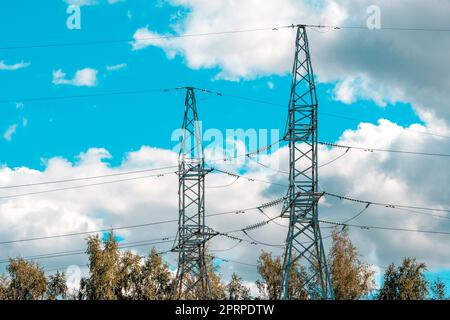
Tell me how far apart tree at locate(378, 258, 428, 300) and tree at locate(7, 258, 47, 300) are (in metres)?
50.3

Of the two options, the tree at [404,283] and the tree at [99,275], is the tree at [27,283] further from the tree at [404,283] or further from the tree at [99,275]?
the tree at [404,283]

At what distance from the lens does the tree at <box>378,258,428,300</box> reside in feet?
352

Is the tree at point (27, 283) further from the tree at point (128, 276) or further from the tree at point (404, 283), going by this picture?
the tree at point (404, 283)

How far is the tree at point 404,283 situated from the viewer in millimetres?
107375

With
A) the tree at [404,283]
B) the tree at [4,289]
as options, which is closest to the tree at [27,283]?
the tree at [4,289]

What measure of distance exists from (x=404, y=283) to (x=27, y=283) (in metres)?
55.9

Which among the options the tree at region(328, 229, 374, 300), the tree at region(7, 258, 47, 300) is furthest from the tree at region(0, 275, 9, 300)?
the tree at region(328, 229, 374, 300)

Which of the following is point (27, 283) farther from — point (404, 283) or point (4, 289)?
point (404, 283)

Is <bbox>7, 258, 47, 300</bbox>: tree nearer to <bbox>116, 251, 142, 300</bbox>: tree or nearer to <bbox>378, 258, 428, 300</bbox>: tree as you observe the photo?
<bbox>116, 251, 142, 300</bbox>: tree

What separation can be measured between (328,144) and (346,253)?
4638 cm

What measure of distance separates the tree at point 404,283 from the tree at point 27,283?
165 ft

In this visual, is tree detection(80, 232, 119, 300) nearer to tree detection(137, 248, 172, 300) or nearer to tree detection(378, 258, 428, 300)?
tree detection(137, 248, 172, 300)
